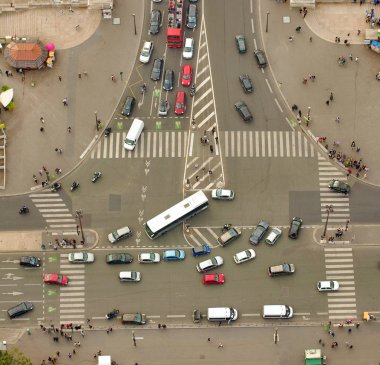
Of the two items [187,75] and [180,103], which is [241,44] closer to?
[187,75]

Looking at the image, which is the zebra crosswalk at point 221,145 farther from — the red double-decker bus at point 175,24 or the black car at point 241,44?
the red double-decker bus at point 175,24

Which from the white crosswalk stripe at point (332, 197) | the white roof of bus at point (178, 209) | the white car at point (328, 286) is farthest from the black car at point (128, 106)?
the white car at point (328, 286)

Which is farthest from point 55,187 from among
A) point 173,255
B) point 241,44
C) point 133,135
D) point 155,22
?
point 241,44

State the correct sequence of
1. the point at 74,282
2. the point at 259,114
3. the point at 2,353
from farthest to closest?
1. the point at 259,114
2. the point at 74,282
3. the point at 2,353

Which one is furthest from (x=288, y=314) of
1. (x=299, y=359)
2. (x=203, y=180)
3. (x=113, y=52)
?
(x=113, y=52)

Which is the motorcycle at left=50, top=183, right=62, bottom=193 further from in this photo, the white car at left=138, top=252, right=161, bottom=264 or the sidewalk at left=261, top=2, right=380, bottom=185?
the sidewalk at left=261, top=2, right=380, bottom=185

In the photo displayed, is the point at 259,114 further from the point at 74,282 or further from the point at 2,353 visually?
the point at 2,353
